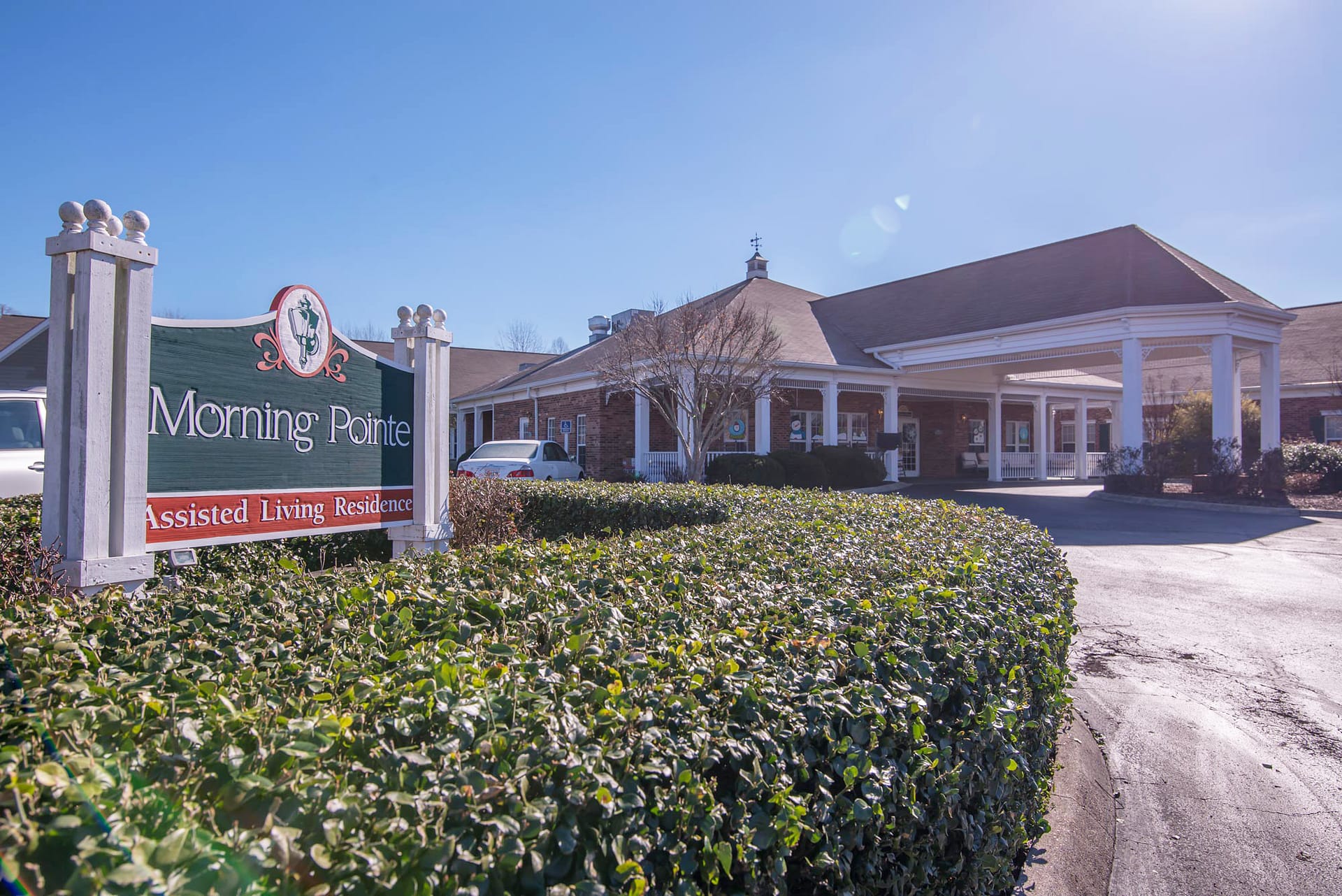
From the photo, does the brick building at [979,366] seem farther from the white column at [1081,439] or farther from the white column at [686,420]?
the white column at [686,420]

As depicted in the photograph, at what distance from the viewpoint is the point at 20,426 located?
7.46 m

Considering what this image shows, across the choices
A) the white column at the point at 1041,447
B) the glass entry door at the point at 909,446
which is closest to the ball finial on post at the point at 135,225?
the glass entry door at the point at 909,446

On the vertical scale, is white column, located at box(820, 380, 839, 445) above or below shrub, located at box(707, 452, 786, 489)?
above

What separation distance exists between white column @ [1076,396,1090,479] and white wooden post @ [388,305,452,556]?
27.5m

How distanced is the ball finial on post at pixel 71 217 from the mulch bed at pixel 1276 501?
1895 centimetres

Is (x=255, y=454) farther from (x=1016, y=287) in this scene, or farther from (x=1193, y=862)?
(x=1016, y=287)

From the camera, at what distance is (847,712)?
1.97m

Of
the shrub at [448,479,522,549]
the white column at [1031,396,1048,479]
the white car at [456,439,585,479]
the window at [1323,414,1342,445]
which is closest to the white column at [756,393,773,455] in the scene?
the white car at [456,439,585,479]

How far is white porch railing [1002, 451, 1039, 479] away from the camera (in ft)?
90.1

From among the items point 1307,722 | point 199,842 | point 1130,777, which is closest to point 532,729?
point 199,842

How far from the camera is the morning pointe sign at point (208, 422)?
338 cm

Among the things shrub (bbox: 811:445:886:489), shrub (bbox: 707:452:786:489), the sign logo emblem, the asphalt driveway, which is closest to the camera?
the asphalt driveway

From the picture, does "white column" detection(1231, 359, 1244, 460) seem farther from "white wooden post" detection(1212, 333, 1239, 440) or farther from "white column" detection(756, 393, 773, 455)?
"white column" detection(756, 393, 773, 455)

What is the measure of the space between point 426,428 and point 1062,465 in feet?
91.3
